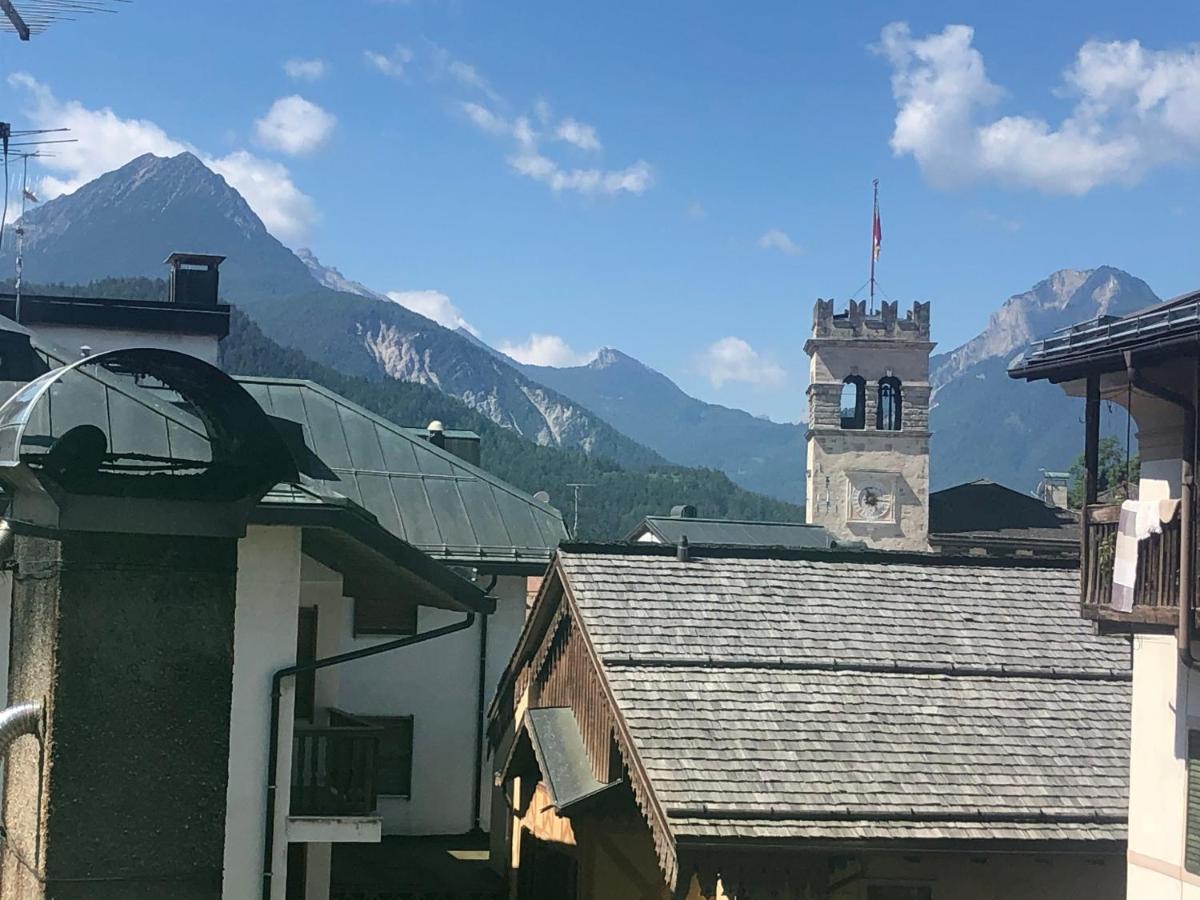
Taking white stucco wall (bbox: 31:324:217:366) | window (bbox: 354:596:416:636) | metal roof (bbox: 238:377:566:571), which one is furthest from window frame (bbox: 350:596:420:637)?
white stucco wall (bbox: 31:324:217:366)

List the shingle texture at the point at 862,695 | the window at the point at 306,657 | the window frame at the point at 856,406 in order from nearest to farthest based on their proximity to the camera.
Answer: the shingle texture at the point at 862,695 → the window at the point at 306,657 → the window frame at the point at 856,406

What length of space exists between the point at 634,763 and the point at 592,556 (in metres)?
3.02

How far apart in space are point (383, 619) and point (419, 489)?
7.90 feet

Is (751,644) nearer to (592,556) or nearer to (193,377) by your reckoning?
(592,556)

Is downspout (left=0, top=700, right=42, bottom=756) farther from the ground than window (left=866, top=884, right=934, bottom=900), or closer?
farther from the ground

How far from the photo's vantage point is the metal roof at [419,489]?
21.5 metres

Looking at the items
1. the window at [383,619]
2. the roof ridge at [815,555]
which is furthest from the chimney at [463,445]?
the roof ridge at [815,555]

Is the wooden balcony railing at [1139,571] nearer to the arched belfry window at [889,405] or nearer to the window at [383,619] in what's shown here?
the window at [383,619]

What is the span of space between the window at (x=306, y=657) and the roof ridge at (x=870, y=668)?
323cm

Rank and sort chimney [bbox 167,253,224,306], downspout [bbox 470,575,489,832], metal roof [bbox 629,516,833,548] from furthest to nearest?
1. metal roof [bbox 629,516,833,548]
2. chimney [bbox 167,253,224,306]
3. downspout [bbox 470,575,489,832]

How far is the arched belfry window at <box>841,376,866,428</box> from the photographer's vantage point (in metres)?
60.2

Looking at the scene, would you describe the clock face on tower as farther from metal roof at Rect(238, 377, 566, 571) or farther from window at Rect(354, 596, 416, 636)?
window at Rect(354, 596, 416, 636)

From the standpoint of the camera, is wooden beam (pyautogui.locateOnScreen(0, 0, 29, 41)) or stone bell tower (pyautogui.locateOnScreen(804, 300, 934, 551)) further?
stone bell tower (pyautogui.locateOnScreen(804, 300, 934, 551))

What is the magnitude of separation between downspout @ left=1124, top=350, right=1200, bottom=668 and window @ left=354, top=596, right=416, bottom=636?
12.5 meters
